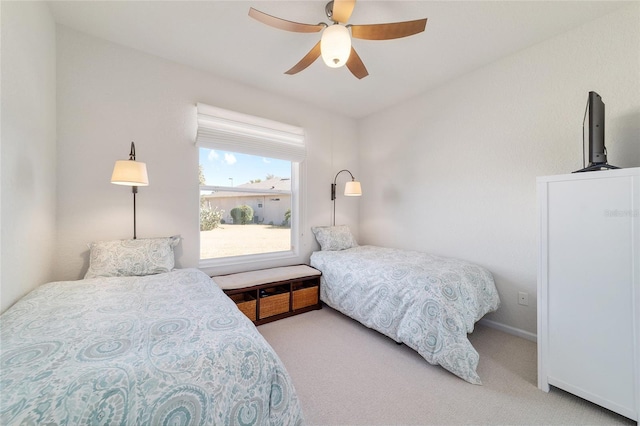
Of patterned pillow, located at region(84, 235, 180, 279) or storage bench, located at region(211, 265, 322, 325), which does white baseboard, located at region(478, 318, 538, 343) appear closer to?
storage bench, located at region(211, 265, 322, 325)

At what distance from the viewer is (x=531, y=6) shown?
6.23ft

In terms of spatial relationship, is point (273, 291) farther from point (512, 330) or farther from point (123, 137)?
point (512, 330)

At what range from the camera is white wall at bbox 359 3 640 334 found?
197 cm

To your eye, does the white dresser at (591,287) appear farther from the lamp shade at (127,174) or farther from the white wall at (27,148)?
the white wall at (27,148)

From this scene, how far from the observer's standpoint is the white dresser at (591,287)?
1.40 meters

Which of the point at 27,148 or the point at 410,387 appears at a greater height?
the point at 27,148

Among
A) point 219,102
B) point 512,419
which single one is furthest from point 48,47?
point 512,419

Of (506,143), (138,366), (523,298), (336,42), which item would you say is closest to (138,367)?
(138,366)

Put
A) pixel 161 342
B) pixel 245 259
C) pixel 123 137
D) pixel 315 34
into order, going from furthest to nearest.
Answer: pixel 245 259 → pixel 123 137 → pixel 315 34 → pixel 161 342

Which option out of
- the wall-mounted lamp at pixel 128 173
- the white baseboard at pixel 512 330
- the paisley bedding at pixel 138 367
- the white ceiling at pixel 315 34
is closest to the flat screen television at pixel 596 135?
the white ceiling at pixel 315 34

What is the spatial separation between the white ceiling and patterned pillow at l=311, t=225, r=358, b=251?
6.38 ft

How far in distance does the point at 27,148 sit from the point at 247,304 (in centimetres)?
207

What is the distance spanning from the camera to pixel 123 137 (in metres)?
2.36

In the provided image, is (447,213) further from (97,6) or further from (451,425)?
(97,6)
